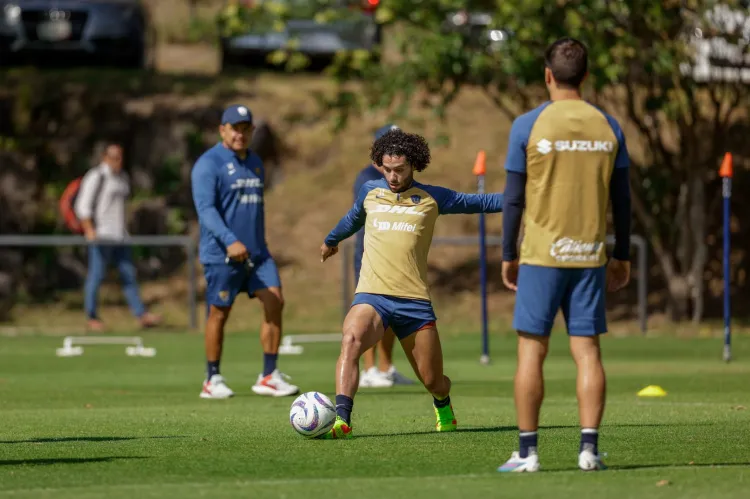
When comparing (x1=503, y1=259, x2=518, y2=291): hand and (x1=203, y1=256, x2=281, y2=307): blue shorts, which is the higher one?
(x1=503, y1=259, x2=518, y2=291): hand

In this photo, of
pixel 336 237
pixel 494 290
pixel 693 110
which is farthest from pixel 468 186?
pixel 336 237

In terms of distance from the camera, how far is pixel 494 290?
953 inches

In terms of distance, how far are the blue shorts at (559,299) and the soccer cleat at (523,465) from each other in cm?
61

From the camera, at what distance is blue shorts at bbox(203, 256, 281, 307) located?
12.9m

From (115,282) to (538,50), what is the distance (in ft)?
24.7

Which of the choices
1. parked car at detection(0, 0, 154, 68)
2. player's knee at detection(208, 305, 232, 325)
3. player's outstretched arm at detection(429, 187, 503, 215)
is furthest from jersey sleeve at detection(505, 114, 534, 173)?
parked car at detection(0, 0, 154, 68)

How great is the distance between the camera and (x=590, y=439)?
773 centimetres

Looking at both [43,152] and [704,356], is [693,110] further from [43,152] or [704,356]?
[43,152]

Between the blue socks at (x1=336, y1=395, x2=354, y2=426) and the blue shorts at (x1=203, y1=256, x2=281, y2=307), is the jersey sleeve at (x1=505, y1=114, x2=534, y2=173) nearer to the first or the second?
the blue socks at (x1=336, y1=395, x2=354, y2=426)

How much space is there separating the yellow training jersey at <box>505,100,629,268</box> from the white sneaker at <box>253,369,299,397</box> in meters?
5.71

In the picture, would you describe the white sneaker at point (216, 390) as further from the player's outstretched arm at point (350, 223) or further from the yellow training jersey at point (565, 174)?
the yellow training jersey at point (565, 174)

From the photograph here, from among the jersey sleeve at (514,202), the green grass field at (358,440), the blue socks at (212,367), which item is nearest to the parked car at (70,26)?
the green grass field at (358,440)

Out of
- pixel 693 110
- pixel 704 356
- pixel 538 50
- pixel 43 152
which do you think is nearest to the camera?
pixel 704 356

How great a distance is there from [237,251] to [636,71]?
452 inches
